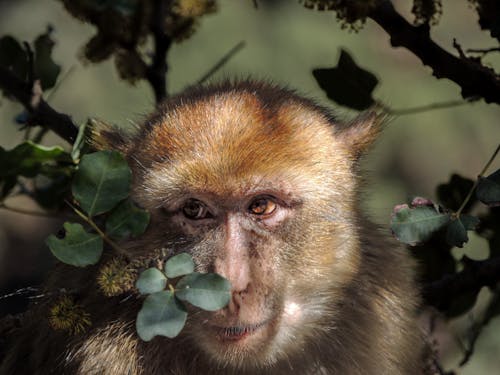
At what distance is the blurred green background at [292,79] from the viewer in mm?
7664

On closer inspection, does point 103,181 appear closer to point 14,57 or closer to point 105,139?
point 105,139

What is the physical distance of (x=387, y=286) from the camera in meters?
3.18

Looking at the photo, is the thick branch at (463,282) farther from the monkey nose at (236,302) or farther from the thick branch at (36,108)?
the thick branch at (36,108)

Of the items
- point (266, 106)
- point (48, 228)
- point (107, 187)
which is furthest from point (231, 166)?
point (48, 228)

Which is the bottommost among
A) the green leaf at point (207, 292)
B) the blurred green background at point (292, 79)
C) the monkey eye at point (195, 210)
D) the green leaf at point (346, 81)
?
the blurred green background at point (292, 79)

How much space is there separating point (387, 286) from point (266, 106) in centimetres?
79

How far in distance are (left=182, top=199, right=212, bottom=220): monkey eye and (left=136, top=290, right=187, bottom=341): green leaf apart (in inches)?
22.2

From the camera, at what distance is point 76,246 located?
2367 millimetres

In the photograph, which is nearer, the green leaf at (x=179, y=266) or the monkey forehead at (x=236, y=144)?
the green leaf at (x=179, y=266)

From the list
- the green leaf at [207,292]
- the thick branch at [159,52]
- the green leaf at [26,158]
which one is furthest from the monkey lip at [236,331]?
the thick branch at [159,52]

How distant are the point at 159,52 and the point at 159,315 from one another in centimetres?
143

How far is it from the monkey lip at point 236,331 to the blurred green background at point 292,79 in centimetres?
480

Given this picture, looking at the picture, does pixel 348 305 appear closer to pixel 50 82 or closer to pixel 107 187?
pixel 107 187

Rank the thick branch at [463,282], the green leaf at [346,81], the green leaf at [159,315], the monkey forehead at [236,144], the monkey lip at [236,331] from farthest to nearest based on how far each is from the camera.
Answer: the thick branch at [463,282] < the green leaf at [346,81] < the monkey forehead at [236,144] < the monkey lip at [236,331] < the green leaf at [159,315]
